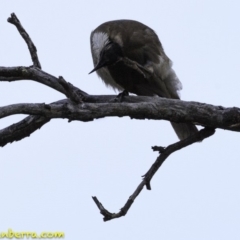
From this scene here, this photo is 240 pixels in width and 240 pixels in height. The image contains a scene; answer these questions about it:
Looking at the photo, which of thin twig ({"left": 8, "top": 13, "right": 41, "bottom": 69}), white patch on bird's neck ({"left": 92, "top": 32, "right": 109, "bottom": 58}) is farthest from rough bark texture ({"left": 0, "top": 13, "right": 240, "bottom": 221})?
white patch on bird's neck ({"left": 92, "top": 32, "right": 109, "bottom": 58})

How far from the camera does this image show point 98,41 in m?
5.17

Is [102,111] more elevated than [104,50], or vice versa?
[104,50]

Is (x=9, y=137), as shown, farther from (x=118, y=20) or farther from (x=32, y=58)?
(x=118, y=20)

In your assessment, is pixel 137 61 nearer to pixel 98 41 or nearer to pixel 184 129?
pixel 98 41

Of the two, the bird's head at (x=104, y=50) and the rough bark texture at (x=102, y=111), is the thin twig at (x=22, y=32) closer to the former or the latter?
the rough bark texture at (x=102, y=111)

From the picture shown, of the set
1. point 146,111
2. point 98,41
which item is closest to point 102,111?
point 146,111

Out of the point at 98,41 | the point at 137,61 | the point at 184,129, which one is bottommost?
the point at 184,129

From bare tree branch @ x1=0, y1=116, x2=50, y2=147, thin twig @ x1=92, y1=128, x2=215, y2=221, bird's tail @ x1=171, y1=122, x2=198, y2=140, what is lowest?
thin twig @ x1=92, y1=128, x2=215, y2=221

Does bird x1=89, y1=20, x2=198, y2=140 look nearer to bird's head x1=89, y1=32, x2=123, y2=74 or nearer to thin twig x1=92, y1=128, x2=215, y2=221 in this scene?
bird's head x1=89, y1=32, x2=123, y2=74

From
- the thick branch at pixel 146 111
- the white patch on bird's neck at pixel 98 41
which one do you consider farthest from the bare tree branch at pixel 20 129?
the white patch on bird's neck at pixel 98 41

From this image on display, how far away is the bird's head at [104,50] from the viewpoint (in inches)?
187

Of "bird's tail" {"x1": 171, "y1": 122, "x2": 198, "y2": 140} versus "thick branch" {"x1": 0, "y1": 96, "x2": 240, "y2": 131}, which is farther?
"bird's tail" {"x1": 171, "y1": 122, "x2": 198, "y2": 140}

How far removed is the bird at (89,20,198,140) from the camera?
4939 millimetres

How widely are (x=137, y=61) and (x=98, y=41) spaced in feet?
1.34
